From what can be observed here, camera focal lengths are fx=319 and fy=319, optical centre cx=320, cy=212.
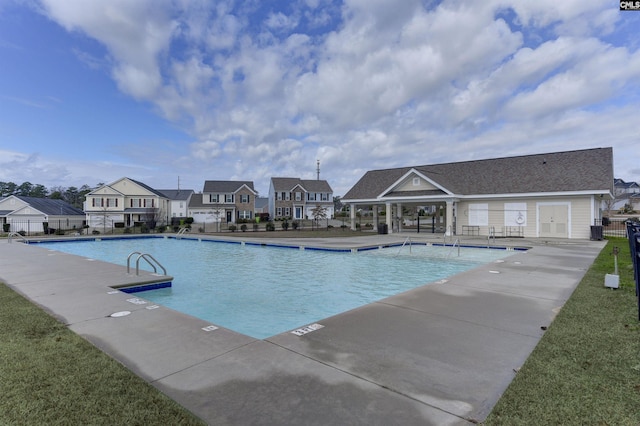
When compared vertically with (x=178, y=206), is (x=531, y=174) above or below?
above

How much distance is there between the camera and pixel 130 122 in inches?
912

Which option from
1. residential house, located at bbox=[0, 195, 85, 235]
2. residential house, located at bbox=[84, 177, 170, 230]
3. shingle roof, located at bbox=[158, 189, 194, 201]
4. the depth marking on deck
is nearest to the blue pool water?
the depth marking on deck

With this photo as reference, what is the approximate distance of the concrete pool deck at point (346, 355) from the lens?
2.53 metres

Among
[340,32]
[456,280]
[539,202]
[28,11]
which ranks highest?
[340,32]

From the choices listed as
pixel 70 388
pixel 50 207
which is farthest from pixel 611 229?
pixel 50 207

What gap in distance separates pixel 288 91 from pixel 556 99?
55.0ft

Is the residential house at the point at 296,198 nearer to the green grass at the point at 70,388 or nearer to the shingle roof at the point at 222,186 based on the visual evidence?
the shingle roof at the point at 222,186

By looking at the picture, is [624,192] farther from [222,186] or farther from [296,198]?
[222,186]

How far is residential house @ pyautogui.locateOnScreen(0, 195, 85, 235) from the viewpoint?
3469 cm

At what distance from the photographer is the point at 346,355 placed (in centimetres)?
354

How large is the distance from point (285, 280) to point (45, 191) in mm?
83269

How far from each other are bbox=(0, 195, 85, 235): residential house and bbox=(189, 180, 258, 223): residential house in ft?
45.5

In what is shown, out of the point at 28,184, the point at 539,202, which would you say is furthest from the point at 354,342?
the point at 28,184

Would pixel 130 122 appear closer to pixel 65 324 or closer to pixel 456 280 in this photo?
pixel 65 324
